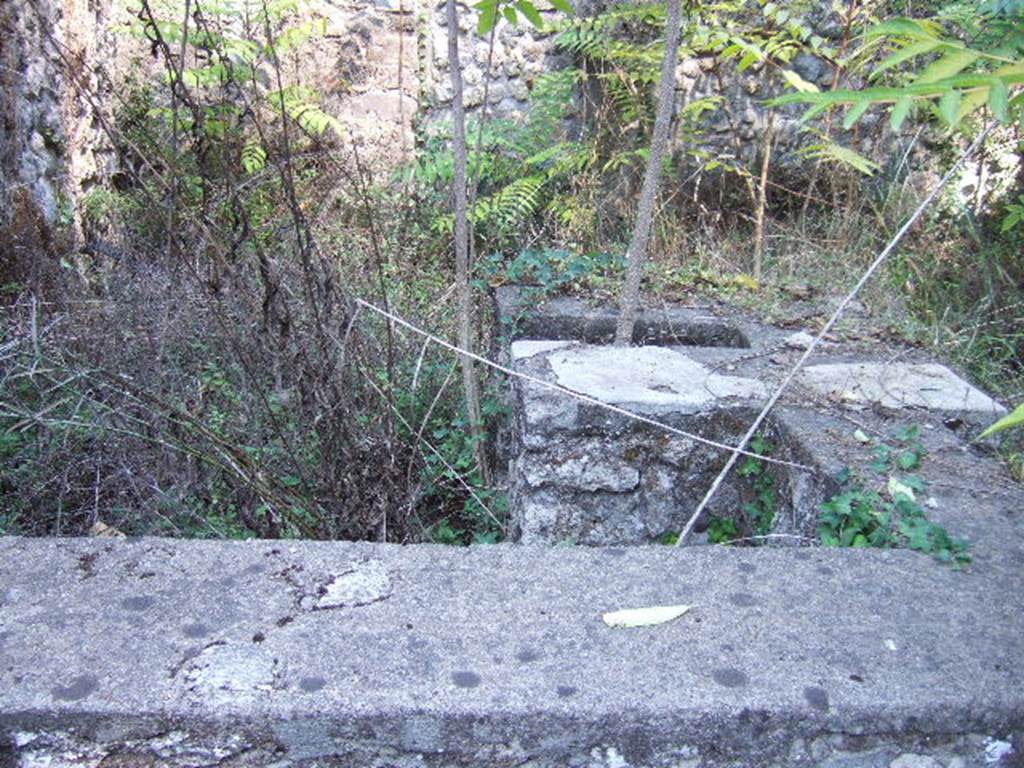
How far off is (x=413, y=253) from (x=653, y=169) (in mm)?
1995

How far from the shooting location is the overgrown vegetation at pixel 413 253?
239 cm

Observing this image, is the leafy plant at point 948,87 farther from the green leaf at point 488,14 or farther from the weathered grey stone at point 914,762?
the green leaf at point 488,14

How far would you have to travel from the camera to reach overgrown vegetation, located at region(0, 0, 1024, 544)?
2.39 meters

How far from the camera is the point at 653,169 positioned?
296 cm

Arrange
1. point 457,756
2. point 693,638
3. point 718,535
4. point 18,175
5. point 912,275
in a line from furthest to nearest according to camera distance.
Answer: point 912,275 → point 18,175 → point 718,535 → point 693,638 → point 457,756

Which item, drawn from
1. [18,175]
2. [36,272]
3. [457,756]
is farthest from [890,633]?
[18,175]

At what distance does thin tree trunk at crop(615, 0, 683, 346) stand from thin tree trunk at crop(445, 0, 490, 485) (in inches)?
22.5

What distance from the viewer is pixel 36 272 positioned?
3.74 meters

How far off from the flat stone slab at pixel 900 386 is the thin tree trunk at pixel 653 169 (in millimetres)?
628

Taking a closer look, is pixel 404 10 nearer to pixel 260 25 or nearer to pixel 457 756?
pixel 260 25

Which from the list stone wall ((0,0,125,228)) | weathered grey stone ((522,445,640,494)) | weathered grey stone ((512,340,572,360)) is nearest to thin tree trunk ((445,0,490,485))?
weathered grey stone ((512,340,572,360))

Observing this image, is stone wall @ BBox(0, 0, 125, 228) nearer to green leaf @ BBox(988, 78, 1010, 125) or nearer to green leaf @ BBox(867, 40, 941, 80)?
green leaf @ BBox(867, 40, 941, 80)

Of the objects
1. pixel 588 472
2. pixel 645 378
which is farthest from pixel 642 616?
pixel 645 378

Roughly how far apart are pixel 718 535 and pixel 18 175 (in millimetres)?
3498
